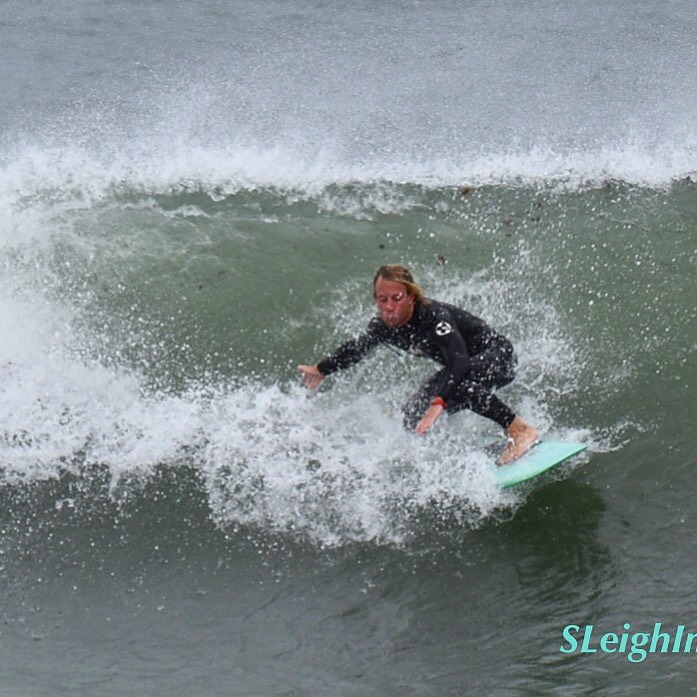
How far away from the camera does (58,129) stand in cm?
1191

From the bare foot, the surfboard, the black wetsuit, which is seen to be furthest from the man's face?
the surfboard

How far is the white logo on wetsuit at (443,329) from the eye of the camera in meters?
7.18

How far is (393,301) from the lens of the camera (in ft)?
22.8

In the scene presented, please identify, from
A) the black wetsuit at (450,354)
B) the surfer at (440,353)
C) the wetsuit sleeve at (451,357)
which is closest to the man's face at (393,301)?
the surfer at (440,353)

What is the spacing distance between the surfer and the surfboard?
0.19 ft

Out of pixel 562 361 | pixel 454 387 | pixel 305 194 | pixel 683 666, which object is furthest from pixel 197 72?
pixel 683 666

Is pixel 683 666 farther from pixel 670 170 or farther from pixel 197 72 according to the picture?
pixel 197 72

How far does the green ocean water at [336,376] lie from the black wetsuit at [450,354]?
1.72 feet

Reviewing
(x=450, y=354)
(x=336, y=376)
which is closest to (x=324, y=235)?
(x=336, y=376)

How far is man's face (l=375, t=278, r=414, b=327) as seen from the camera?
6.90 meters

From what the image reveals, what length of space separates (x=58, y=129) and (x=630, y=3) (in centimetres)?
741

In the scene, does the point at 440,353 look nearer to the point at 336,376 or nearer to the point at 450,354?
the point at 450,354

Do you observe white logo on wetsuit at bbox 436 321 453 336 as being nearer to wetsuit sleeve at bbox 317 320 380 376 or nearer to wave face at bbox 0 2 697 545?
wetsuit sleeve at bbox 317 320 380 376

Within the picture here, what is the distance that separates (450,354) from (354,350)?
0.65 m
